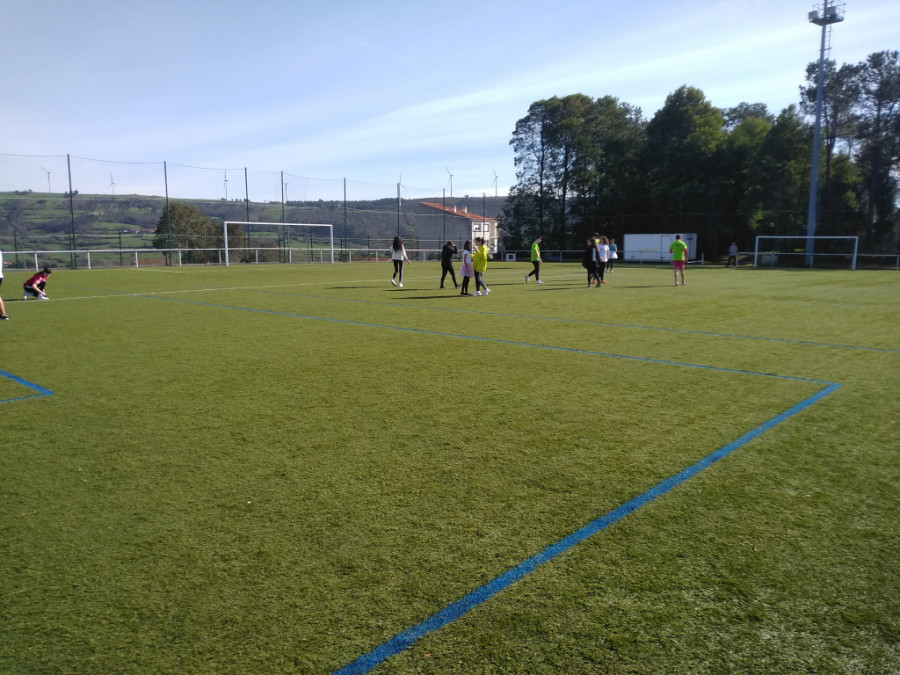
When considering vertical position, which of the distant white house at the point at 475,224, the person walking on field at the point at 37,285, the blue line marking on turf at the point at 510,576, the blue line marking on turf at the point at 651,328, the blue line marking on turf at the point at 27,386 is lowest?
the blue line marking on turf at the point at 510,576

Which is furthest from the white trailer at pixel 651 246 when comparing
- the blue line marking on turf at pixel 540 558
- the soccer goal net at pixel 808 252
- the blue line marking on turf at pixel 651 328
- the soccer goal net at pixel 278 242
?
the blue line marking on turf at pixel 540 558

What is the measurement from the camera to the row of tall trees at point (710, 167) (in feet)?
121

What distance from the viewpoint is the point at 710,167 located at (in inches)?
1826

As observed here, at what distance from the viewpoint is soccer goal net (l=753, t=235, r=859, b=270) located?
3516 centimetres

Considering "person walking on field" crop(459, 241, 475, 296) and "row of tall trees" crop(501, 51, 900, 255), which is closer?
"person walking on field" crop(459, 241, 475, 296)

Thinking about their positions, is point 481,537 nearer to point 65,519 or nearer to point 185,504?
point 185,504

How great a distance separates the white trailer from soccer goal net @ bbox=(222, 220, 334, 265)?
22.4m

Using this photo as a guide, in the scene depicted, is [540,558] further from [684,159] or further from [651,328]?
[684,159]

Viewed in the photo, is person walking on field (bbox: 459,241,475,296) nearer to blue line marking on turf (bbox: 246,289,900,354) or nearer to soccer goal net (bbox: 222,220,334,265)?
blue line marking on turf (bbox: 246,289,900,354)

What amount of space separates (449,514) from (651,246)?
4476 cm

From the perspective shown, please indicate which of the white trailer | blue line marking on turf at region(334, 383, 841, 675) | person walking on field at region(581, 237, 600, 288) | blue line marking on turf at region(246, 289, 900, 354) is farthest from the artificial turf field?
the white trailer

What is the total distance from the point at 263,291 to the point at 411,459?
15.7m

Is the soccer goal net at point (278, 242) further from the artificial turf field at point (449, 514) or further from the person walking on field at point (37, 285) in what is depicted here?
the artificial turf field at point (449, 514)

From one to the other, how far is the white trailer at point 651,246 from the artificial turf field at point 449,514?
3809cm
